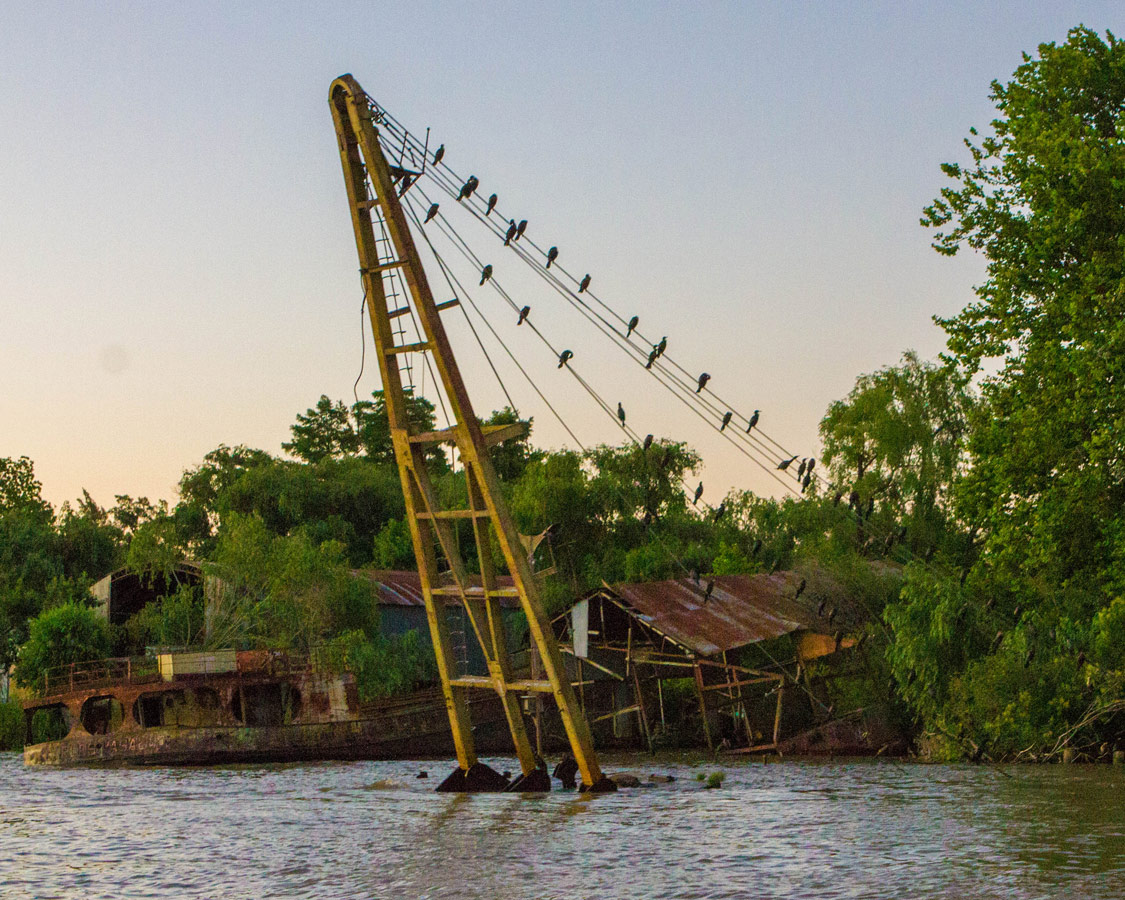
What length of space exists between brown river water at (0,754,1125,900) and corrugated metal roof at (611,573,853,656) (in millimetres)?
6974

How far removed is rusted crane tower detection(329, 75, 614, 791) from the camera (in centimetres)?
2008

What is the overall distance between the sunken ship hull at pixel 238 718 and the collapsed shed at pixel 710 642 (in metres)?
4.09

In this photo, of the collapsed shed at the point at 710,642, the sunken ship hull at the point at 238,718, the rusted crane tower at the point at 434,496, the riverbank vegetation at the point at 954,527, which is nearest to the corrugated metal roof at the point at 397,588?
the riverbank vegetation at the point at 954,527

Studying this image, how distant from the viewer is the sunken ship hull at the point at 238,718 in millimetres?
36156

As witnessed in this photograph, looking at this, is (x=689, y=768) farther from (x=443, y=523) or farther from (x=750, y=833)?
(x=750, y=833)

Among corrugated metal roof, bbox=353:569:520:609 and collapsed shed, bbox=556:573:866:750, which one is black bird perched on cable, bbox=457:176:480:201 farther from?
corrugated metal roof, bbox=353:569:520:609

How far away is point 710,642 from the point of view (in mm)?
33094

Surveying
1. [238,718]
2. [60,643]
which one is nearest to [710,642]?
[238,718]

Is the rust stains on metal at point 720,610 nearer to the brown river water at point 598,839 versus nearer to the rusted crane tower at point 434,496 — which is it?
the brown river water at point 598,839

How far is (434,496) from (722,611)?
16.2 metres

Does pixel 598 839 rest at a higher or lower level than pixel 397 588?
lower

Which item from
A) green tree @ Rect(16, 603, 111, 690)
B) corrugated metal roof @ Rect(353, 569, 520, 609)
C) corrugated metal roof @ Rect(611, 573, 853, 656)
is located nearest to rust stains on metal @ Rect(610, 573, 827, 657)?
corrugated metal roof @ Rect(611, 573, 853, 656)

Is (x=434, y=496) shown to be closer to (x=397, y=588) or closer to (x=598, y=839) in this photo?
(x=598, y=839)

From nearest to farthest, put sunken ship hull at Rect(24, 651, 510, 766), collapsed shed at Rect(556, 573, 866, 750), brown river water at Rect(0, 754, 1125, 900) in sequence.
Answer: brown river water at Rect(0, 754, 1125, 900)
collapsed shed at Rect(556, 573, 866, 750)
sunken ship hull at Rect(24, 651, 510, 766)
